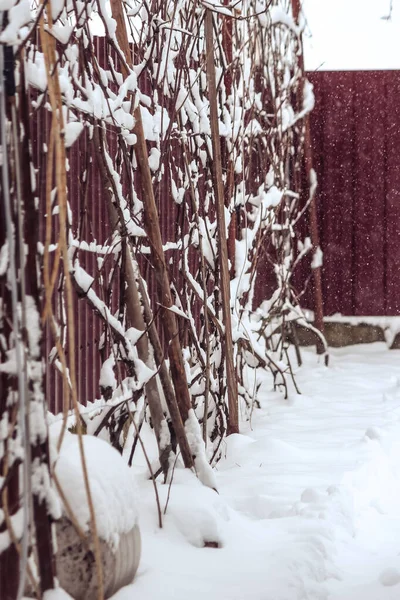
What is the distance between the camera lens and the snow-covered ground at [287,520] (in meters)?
1.93

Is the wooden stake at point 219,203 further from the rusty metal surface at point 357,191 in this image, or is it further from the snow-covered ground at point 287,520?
the rusty metal surface at point 357,191

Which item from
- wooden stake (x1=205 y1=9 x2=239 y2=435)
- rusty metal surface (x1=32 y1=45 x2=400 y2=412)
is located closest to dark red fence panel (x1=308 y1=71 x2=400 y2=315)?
rusty metal surface (x1=32 y1=45 x2=400 y2=412)

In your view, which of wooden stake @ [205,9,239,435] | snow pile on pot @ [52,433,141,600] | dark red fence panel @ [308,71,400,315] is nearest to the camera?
snow pile on pot @ [52,433,141,600]

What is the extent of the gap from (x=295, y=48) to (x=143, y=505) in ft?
12.5

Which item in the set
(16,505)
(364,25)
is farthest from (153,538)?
(364,25)

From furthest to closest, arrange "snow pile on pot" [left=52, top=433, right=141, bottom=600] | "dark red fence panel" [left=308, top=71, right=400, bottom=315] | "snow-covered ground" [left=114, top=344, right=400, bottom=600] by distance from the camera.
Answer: "dark red fence panel" [left=308, top=71, right=400, bottom=315], "snow-covered ground" [left=114, top=344, right=400, bottom=600], "snow pile on pot" [left=52, top=433, right=141, bottom=600]

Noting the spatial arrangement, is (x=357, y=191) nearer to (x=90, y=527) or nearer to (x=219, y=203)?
(x=219, y=203)

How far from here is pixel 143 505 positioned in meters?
2.23

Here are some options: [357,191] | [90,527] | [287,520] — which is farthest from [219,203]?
[357,191]

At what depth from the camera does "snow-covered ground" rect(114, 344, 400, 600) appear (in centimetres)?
193

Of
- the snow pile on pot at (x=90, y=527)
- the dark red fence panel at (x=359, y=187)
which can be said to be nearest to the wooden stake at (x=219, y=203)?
the snow pile on pot at (x=90, y=527)

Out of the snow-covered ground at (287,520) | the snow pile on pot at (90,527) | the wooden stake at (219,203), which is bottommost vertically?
the snow-covered ground at (287,520)

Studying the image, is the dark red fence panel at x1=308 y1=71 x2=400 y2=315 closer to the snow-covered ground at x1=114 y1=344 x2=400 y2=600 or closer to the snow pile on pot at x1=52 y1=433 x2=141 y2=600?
the snow-covered ground at x1=114 y1=344 x2=400 y2=600

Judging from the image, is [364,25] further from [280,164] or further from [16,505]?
[16,505]
